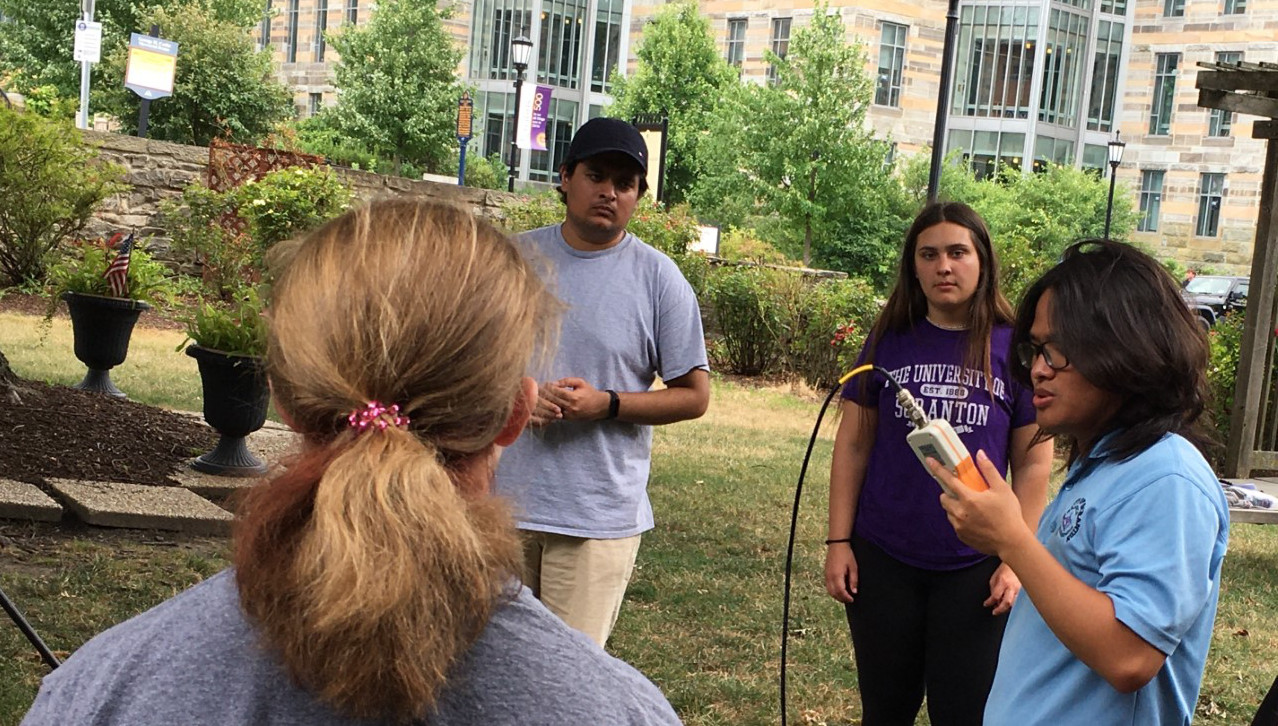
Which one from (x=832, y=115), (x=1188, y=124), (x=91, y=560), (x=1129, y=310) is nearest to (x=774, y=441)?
(x=91, y=560)

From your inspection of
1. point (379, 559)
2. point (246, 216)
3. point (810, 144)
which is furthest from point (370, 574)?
point (810, 144)

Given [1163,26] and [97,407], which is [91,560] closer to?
[97,407]

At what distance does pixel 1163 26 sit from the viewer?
179 ft

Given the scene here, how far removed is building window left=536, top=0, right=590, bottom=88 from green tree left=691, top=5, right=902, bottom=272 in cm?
1872

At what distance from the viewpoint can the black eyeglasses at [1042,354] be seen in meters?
2.28

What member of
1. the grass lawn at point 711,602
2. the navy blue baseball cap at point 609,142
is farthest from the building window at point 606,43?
the navy blue baseball cap at point 609,142

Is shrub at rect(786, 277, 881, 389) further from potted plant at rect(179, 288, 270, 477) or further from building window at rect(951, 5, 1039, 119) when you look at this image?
building window at rect(951, 5, 1039, 119)

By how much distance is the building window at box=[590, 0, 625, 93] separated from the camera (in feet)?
185

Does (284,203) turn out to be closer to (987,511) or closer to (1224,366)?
(1224,366)

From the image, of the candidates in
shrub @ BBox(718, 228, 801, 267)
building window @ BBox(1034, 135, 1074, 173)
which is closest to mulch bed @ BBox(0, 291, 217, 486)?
shrub @ BBox(718, 228, 801, 267)

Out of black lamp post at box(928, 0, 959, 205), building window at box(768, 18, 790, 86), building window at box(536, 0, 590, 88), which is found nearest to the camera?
black lamp post at box(928, 0, 959, 205)

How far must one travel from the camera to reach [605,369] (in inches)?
143

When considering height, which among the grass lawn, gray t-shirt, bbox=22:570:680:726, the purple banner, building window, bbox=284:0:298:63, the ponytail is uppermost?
building window, bbox=284:0:298:63

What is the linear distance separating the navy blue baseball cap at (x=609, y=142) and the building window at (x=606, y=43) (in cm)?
5382
